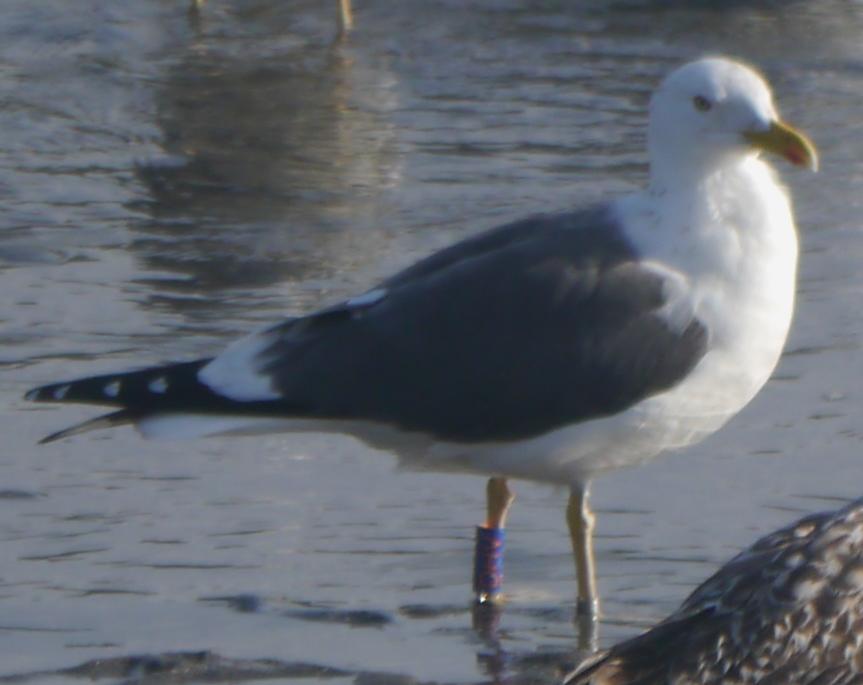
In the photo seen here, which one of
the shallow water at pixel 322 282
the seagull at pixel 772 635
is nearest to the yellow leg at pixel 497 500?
the shallow water at pixel 322 282

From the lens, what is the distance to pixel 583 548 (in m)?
5.45

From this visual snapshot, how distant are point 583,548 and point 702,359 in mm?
505

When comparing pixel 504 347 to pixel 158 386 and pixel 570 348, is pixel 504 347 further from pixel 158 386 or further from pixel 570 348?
pixel 158 386

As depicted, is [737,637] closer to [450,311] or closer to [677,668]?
[677,668]

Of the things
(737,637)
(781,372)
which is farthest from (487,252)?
(737,637)

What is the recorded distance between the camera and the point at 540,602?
218 inches

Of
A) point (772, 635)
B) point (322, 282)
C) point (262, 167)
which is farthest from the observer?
point (262, 167)

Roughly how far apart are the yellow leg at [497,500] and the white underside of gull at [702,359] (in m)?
0.07

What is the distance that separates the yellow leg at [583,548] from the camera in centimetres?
540

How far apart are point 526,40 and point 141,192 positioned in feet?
13.0

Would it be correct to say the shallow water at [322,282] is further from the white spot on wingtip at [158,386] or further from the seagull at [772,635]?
the seagull at [772,635]

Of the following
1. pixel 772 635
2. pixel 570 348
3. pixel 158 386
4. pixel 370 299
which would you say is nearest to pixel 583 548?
pixel 570 348

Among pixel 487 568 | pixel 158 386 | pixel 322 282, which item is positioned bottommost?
pixel 322 282

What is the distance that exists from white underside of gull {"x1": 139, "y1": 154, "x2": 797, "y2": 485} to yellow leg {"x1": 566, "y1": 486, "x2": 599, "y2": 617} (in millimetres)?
55
